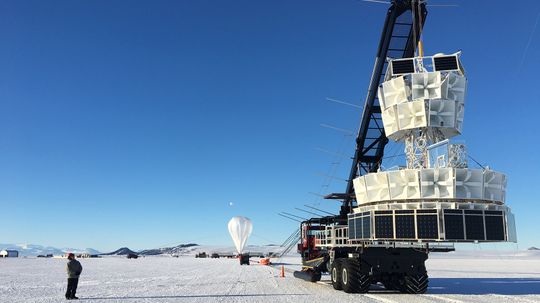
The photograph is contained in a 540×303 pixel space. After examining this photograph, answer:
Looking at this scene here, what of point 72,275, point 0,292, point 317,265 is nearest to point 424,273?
point 317,265

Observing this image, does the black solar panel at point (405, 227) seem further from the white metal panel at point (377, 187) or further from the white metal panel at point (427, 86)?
the white metal panel at point (427, 86)

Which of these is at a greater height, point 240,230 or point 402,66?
point 402,66

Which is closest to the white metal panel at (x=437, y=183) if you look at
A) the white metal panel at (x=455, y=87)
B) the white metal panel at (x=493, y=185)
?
the white metal panel at (x=493, y=185)

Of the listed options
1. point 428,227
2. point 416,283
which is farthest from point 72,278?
point 416,283

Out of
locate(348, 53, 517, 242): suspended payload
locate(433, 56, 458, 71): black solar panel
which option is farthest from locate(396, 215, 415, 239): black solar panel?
locate(433, 56, 458, 71): black solar panel

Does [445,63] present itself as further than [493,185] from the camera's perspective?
Yes

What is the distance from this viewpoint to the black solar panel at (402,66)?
2634cm

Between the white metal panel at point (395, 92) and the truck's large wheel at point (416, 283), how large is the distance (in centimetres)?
937

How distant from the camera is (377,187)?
24734 mm

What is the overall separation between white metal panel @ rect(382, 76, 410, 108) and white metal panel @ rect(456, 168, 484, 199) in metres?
5.28

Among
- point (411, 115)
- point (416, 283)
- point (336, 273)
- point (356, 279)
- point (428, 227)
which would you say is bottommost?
point (416, 283)

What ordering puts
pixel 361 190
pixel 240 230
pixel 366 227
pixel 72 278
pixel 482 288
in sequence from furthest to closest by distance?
pixel 240 230
pixel 482 288
pixel 361 190
pixel 366 227
pixel 72 278

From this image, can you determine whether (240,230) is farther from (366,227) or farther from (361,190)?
(366,227)

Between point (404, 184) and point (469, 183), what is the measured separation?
3.05 m
